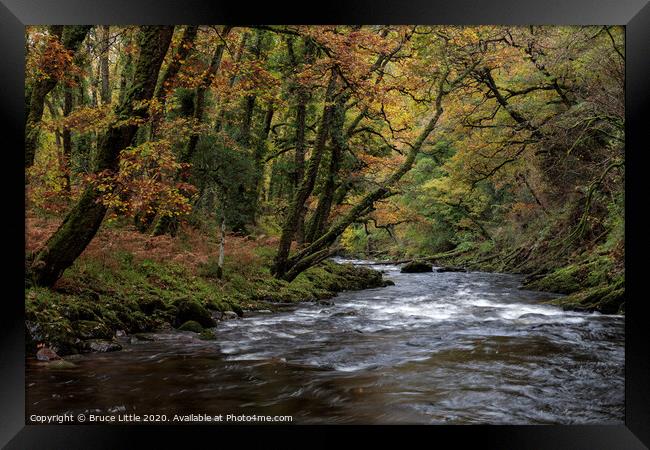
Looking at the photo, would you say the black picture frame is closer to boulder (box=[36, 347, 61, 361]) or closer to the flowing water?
the flowing water

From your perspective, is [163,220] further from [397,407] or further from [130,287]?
[397,407]

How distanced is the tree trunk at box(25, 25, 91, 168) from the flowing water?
12.0 ft

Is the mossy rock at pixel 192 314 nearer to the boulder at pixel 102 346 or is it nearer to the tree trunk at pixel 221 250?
the boulder at pixel 102 346

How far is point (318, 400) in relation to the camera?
4.92 m

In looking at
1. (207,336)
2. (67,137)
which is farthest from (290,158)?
→ (207,336)

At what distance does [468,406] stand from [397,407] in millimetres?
726

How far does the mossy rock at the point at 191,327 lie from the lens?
745 cm

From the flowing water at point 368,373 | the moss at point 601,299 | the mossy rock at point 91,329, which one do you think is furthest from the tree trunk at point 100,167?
the moss at point 601,299

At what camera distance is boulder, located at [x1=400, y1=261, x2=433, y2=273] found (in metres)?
19.4

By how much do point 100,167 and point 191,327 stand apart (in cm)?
279

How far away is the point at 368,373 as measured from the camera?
591cm

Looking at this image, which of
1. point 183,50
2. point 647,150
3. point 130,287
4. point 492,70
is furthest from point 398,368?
point 492,70

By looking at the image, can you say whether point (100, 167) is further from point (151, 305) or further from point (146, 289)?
point (146, 289)

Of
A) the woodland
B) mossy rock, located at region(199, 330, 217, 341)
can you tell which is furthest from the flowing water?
the woodland
